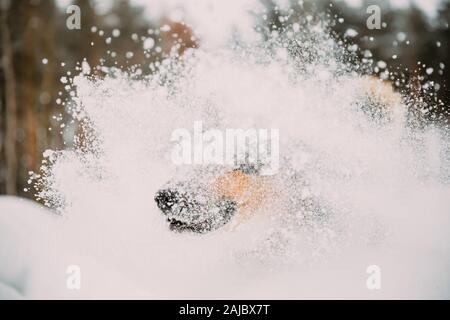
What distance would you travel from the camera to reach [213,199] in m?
1.78

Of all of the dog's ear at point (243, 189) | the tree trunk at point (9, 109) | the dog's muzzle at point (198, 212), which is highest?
the tree trunk at point (9, 109)

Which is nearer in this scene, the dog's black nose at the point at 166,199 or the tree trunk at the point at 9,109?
the dog's black nose at the point at 166,199

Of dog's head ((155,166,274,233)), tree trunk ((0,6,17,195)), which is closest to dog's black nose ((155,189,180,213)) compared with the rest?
dog's head ((155,166,274,233))

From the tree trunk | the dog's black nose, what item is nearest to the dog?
the dog's black nose

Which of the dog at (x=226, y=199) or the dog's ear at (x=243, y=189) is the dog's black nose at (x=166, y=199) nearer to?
the dog at (x=226, y=199)

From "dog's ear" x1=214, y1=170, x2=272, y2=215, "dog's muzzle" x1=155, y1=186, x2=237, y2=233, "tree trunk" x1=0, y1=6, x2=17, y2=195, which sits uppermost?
"tree trunk" x1=0, y1=6, x2=17, y2=195

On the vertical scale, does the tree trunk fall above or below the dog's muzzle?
above

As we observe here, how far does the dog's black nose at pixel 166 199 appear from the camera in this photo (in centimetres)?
181

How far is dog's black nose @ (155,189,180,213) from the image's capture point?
1811 mm

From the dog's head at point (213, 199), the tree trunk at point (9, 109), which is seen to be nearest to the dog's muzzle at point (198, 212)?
the dog's head at point (213, 199)

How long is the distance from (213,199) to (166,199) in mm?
224

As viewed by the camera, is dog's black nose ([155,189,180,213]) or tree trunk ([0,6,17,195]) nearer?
dog's black nose ([155,189,180,213])

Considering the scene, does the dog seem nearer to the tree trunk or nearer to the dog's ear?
the dog's ear

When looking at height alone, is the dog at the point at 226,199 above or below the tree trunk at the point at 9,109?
below
